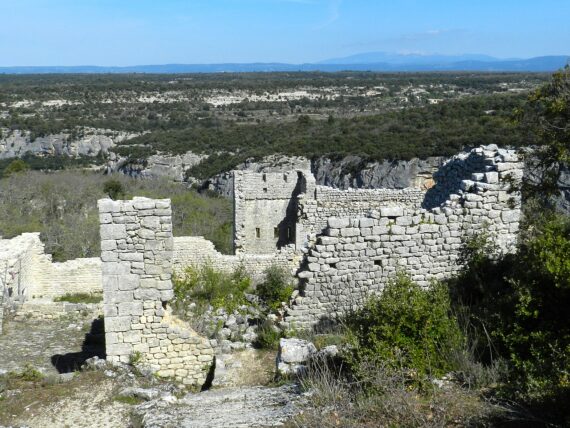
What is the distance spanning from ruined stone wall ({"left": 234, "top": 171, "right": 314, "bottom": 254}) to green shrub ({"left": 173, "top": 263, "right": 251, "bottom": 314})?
2.28 meters

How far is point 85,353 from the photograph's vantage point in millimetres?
10523

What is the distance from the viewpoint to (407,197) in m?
14.6

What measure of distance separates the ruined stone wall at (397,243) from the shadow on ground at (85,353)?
4.20 metres

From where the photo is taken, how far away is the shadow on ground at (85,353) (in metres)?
9.69

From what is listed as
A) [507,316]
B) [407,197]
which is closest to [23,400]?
[507,316]

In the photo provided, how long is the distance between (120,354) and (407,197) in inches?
361

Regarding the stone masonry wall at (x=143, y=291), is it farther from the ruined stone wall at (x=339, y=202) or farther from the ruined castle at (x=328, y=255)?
the ruined stone wall at (x=339, y=202)

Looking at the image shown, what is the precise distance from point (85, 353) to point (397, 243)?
637 cm

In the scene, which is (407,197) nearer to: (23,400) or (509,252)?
(509,252)

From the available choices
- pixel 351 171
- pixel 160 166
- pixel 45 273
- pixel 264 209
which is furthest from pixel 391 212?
pixel 160 166

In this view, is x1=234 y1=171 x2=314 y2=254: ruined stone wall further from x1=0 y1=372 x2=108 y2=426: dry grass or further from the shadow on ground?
x1=0 y1=372 x2=108 y2=426: dry grass

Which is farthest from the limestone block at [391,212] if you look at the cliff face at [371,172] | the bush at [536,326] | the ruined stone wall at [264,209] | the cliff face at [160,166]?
the cliff face at [160,166]

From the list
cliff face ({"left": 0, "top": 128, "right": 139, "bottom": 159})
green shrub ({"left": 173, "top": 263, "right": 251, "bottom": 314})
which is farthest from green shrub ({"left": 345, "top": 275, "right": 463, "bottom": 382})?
cliff face ({"left": 0, "top": 128, "right": 139, "bottom": 159})

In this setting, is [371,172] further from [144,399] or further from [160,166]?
[144,399]
